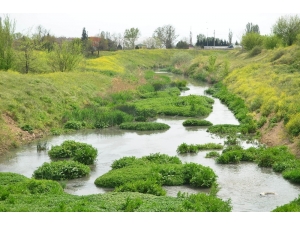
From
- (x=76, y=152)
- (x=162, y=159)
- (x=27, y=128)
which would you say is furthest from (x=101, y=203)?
(x=27, y=128)

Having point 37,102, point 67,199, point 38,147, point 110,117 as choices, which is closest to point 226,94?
point 110,117

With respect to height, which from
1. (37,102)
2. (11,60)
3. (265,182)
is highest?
(11,60)

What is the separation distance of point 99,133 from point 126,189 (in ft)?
39.5

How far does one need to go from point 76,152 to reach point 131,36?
274 feet

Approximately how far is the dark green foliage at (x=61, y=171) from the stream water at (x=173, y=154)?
297mm

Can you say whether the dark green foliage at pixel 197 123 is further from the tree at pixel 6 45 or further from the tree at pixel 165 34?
the tree at pixel 165 34

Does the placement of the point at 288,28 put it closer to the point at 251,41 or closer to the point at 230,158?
the point at 251,41

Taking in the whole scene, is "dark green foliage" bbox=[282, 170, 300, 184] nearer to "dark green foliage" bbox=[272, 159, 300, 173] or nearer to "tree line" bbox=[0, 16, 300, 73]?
"dark green foliage" bbox=[272, 159, 300, 173]

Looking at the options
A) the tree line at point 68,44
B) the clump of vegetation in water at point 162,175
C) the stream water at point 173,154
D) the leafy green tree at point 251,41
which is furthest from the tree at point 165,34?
the clump of vegetation in water at point 162,175

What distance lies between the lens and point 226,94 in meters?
40.0

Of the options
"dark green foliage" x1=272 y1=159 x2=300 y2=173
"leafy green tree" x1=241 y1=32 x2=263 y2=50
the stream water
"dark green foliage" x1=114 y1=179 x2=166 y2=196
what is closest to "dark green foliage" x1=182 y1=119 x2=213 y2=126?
the stream water

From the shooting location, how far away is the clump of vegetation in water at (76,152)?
1830 cm

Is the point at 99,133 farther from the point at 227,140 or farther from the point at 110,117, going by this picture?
the point at 227,140

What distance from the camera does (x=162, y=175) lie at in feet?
51.1
